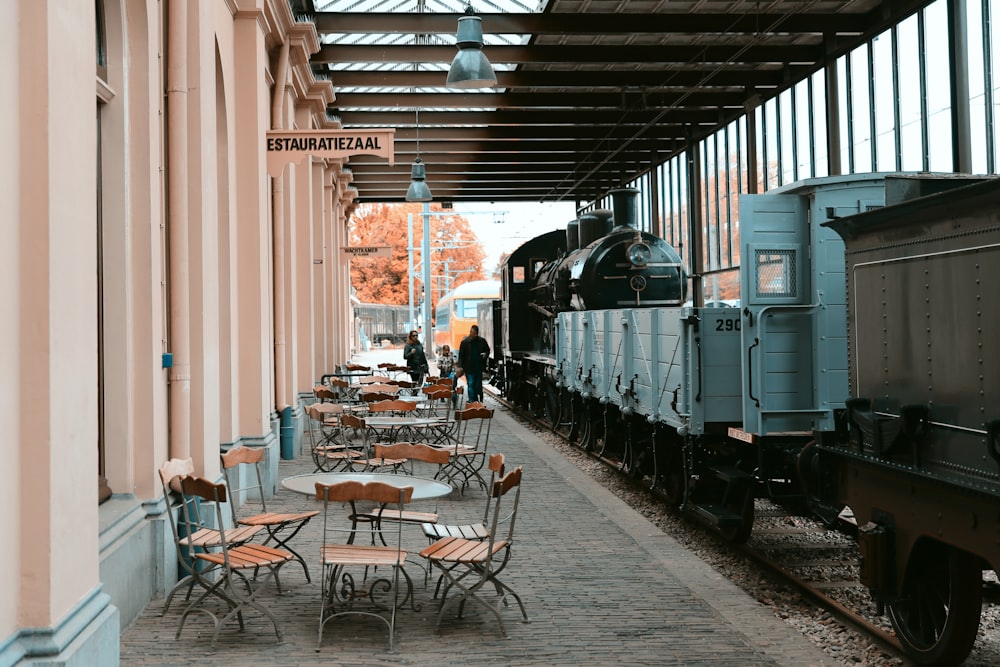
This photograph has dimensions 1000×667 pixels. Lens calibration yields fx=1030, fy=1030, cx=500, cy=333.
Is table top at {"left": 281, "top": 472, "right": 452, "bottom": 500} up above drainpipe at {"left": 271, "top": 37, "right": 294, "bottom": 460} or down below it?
below

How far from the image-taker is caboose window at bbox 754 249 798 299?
781cm

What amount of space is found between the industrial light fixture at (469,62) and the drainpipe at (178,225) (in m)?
3.59

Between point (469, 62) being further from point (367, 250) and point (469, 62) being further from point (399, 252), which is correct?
point (399, 252)

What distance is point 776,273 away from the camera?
25.8 ft

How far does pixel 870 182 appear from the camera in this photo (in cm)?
767

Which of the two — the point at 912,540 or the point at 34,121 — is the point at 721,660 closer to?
the point at 912,540


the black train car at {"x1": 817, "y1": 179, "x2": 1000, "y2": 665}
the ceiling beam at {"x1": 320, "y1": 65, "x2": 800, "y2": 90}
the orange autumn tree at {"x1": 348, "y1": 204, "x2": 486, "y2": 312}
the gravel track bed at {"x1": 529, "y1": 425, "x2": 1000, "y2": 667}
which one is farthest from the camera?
the orange autumn tree at {"x1": 348, "y1": 204, "x2": 486, "y2": 312}

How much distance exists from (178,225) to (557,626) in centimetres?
370

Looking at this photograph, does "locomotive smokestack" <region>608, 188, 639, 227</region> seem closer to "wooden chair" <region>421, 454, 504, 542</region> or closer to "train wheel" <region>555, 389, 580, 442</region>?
"train wheel" <region>555, 389, 580, 442</region>

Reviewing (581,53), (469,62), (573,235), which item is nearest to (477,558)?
(469,62)

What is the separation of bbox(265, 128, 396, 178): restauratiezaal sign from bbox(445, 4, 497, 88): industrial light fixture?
866 millimetres

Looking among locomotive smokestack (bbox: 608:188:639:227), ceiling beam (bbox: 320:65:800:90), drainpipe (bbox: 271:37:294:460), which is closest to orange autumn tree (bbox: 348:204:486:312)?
ceiling beam (bbox: 320:65:800:90)

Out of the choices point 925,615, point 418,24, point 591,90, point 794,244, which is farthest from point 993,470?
point 591,90

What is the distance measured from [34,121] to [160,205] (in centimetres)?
274
